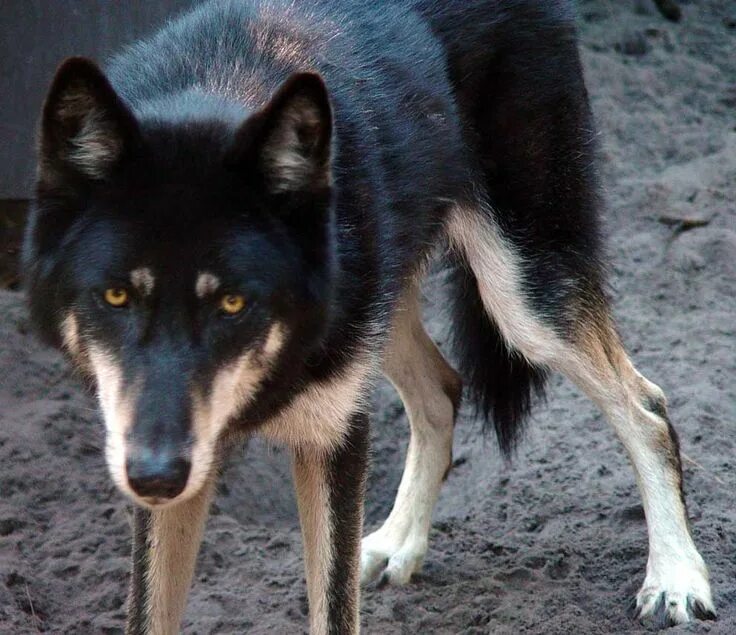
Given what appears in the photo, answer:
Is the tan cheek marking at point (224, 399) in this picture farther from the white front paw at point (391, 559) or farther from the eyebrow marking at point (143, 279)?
the white front paw at point (391, 559)

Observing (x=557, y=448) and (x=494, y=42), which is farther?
(x=557, y=448)

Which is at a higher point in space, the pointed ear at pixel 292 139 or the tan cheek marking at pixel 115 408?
the pointed ear at pixel 292 139

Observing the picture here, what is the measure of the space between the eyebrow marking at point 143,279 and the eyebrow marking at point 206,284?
0.12 meters

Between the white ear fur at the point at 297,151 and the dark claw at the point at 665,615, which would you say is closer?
the white ear fur at the point at 297,151

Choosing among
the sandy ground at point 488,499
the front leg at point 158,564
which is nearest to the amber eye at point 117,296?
the front leg at point 158,564

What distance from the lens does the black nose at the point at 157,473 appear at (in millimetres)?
3029

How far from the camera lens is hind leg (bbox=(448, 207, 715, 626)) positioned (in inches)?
193

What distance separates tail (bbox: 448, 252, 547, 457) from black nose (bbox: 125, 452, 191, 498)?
2474 millimetres

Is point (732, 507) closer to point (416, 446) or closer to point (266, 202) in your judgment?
point (416, 446)

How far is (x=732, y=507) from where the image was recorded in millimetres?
5480

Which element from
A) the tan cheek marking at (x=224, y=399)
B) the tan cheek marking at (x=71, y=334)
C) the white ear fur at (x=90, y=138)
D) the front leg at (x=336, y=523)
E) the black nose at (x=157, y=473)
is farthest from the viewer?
the front leg at (x=336, y=523)

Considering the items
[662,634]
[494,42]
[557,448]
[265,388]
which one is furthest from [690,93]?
[265,388]

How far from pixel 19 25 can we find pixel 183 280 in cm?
342

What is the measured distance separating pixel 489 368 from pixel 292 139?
242cm
